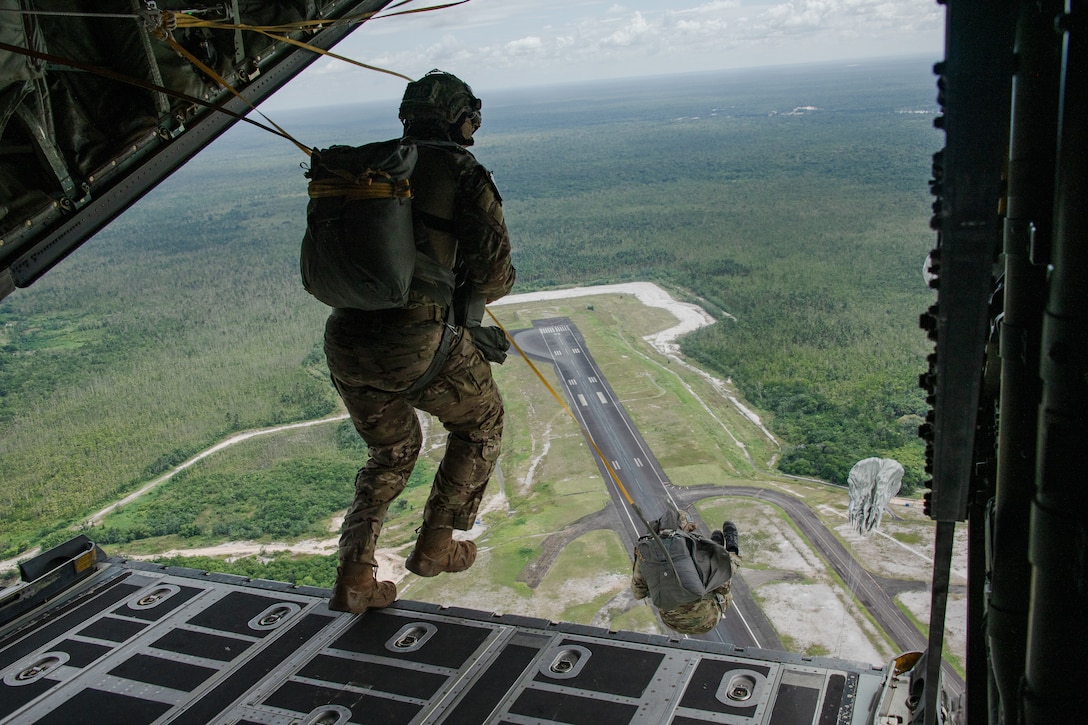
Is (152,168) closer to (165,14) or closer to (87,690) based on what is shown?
(165,14)

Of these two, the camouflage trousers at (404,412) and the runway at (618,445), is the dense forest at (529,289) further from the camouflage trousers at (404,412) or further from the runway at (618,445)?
the camouflage trousers at (404,412)

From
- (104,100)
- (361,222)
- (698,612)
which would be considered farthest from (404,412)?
(104,100)

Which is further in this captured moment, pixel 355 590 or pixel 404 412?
pixel 355 590

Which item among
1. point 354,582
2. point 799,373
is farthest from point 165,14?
point 799,373

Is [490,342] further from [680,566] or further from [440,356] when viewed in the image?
[680,566]

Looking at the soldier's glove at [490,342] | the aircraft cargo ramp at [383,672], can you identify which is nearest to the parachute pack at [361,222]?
the soldier's glove at [490,342]

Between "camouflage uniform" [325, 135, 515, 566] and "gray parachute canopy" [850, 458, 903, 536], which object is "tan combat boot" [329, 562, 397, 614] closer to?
"camouflage uniform" [325, 135, 515, 566]

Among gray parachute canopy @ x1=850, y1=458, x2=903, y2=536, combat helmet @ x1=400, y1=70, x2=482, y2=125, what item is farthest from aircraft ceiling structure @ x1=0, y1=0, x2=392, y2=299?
gray parachute canopy @ x1=850, y1=458, x2=903, y2=536

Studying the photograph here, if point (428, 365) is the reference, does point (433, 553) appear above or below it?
below
